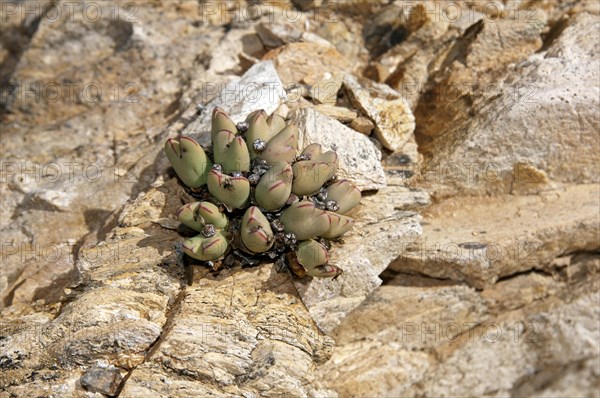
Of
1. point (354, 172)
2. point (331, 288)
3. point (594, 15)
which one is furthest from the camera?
point (594, 15)

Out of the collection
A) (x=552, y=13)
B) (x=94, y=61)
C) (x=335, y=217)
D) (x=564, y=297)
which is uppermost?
(x=552, y=13)

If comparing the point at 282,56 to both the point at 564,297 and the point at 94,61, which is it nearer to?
the point at 94,61

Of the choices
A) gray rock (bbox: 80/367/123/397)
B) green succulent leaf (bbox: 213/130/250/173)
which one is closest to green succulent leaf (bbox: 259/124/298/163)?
green succulent leaf (bbox: 213/130/250/173)

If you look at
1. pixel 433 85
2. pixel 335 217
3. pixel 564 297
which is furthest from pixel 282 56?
pixel 564 297

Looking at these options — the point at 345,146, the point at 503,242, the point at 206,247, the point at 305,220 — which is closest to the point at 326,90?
the point at 345,146

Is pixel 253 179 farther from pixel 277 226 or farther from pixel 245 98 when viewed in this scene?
pixel 245 98

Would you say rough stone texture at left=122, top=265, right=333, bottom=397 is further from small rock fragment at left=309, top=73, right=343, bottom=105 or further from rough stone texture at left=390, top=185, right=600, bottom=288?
small rock fragment at left=309, top=73, right=343, bottom=105
